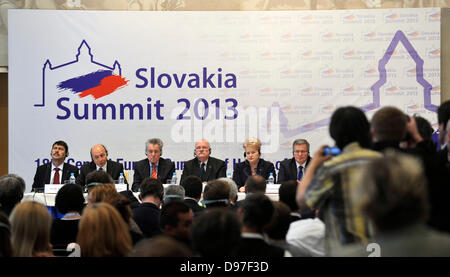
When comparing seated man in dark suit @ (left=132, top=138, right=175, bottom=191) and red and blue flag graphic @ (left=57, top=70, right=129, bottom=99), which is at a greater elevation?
red and blue flag graphic @ (left=57, top=70, right=129, bottom=99)

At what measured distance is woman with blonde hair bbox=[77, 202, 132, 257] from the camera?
8.20 feet

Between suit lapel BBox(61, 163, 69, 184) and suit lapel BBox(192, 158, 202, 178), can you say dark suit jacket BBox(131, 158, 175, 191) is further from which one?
suit lapel BBox(61, 163, 69, 184)

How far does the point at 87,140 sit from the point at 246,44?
251 cm

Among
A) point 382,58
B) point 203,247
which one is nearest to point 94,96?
point 382,58

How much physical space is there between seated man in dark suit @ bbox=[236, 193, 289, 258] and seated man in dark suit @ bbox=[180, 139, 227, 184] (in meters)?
4.24

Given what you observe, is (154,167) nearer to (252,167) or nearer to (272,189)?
(252,167)

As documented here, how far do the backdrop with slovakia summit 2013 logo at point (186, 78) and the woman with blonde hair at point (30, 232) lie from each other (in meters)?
5.31

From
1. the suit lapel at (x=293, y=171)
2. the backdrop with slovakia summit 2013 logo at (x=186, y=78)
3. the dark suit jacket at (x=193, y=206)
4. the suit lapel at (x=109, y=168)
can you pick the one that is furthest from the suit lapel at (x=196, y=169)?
the dark suit jacket at (x=193, y=206)

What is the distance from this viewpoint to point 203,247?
6.83 ft

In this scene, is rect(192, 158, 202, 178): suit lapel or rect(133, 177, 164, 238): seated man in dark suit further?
rect(192, 158, 202, 178): suit lapel

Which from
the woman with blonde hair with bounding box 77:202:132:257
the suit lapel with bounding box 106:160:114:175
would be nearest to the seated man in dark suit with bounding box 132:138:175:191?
the suit lapel with bounding box 106:160:114:175

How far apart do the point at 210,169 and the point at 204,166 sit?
0.11 m

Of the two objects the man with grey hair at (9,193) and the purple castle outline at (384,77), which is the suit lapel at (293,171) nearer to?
the purple castle outline at (384,77)

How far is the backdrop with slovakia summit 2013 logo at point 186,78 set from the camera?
25.3ft
